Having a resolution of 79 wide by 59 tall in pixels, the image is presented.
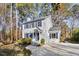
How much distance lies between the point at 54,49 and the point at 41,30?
0.77 feet

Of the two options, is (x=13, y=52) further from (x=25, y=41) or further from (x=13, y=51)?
(x=25, y=41)

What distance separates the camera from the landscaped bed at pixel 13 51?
193cm

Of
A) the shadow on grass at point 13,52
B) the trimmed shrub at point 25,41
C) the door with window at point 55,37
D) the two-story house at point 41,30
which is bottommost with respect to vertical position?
the shadow on grass at point 13,52

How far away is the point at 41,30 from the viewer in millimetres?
1956

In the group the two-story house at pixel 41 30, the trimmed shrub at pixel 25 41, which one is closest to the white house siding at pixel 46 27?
the two-story house at pixel 41 30

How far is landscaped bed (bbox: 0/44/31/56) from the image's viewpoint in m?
1.93

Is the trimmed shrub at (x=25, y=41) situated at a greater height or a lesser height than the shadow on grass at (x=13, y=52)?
greater

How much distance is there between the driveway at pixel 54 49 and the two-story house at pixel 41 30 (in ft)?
0.20

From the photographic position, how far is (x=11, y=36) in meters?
1.94

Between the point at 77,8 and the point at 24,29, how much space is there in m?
0.58

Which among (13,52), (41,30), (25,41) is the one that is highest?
(41,30)

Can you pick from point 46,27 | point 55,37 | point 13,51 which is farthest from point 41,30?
point 13,51

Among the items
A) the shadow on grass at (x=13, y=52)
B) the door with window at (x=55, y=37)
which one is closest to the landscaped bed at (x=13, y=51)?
the shadow on grass at (x=13, y=52)

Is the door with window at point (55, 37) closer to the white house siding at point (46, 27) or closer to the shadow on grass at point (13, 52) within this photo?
the white house siding at point (46, 27)
